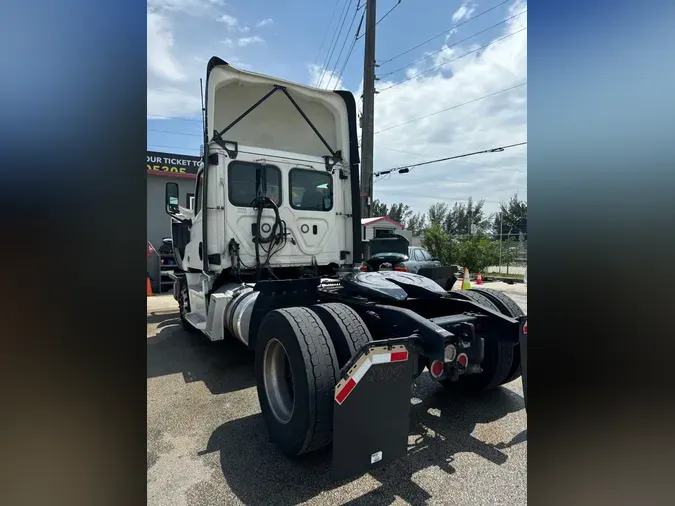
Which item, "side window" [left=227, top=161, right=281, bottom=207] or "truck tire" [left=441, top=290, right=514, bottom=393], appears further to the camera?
"side window" [left=227, top=161, right=281, bottom=207]

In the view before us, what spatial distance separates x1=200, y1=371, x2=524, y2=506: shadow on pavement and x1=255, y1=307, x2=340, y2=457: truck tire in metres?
0.17

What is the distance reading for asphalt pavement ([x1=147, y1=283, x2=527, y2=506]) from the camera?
237 centimetres

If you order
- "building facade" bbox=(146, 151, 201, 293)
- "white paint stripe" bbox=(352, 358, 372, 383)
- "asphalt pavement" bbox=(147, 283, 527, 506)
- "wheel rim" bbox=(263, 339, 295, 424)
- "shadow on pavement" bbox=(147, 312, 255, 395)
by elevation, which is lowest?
"shadow on pavement" bbox=(147, 312, 255, 395)

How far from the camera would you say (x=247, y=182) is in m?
5.23

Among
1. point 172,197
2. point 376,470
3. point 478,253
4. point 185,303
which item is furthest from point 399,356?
point 478,253

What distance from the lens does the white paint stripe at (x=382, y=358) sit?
7.35 ft

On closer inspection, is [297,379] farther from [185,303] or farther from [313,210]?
[185,303]

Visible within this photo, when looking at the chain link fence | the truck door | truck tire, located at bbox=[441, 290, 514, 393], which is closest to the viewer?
truck tire, located at bbox=[441, 290, 514, 393]

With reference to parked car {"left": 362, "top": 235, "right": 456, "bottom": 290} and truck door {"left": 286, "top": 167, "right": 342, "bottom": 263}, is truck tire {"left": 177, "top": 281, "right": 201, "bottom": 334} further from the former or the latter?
parked car {"left": 362, "top": 235, "right": 456, "bottom": 290}

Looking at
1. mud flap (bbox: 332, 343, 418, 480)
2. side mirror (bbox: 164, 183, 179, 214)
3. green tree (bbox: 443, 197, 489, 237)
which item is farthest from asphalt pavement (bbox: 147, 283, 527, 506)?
green tree (bbox: 443, 197, 489, 237)
